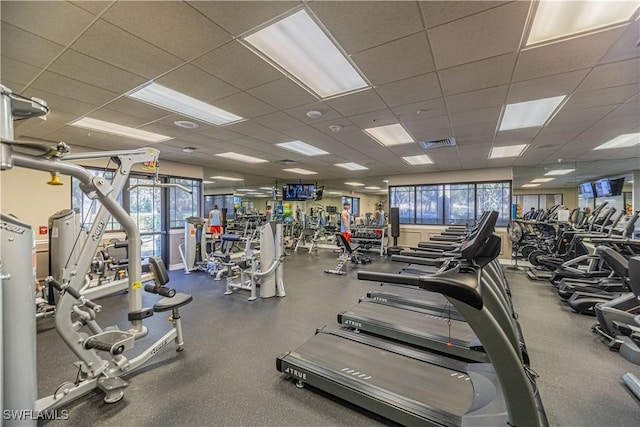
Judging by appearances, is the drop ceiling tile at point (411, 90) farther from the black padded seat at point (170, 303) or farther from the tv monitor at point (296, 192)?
the tv monitor at point (296, 192)

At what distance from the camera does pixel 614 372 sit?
2.42 meters

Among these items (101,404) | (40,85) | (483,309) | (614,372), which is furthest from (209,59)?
(614,372)

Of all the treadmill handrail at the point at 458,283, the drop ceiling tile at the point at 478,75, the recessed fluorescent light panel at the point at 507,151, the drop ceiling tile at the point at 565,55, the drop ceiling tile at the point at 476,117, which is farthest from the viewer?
the recessed fluorescent light panel at the point at 507,151

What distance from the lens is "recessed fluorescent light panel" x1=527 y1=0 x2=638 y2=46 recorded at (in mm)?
1735

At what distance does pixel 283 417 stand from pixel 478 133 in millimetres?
4805

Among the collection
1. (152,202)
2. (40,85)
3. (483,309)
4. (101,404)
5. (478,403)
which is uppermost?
(40,85)

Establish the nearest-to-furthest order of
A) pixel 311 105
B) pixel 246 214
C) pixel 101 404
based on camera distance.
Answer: pixel 101 404 → pixel 311 105 → pixel 246 214

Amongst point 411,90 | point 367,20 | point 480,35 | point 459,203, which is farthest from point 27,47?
point 459,203

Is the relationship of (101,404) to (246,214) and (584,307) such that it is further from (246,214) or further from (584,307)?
(246,214)

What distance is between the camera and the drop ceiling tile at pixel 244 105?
3076mm

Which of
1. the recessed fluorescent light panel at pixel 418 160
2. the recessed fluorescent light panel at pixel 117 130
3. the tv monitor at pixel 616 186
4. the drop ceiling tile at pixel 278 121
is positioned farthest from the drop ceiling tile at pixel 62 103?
the tv monitor at pixel 616 186

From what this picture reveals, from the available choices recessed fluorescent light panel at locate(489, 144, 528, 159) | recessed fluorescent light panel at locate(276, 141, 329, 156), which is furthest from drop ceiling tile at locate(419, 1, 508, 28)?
recessed fluorescent light panel at locate(489, 144, 528, 159)

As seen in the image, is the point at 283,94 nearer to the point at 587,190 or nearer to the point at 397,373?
the point at 397,373

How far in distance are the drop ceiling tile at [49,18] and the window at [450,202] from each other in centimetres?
893
